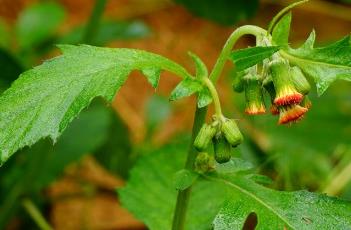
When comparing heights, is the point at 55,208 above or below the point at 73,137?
below

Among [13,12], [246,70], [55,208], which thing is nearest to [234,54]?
[246,70]

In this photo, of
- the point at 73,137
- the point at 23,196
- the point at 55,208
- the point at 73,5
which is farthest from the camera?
the point at 73,5

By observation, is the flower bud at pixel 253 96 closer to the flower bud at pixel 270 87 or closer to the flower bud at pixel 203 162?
the flower bud at pixel 270 87

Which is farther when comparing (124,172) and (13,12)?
(13,12)

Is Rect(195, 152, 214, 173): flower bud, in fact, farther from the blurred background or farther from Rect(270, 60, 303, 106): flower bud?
the blurred background

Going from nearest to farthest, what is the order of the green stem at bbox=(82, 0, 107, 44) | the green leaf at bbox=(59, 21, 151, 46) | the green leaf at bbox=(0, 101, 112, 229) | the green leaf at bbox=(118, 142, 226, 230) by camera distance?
the green leaf at bbox=(118, 142, 226, 230) → the green stem at bbox=(82, 0, 107, 44) → the green leaf at bbox=(0, 101, 112, 229) → the green leaf at bbox=(59, 21, 151, 46)

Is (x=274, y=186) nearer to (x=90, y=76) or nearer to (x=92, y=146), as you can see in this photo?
(x=92, y=146)

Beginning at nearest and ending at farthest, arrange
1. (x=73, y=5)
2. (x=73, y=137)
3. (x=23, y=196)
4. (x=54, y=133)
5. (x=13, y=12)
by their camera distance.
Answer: (x=54, y=133)
(x=23, y=196)
(x=73, y=137)
(x=13, y=12)
(x=73, y=5)

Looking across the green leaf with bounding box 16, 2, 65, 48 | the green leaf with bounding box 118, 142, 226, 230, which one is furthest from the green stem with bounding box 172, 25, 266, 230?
the green leaf with bounding box 16, 2, 65, 48

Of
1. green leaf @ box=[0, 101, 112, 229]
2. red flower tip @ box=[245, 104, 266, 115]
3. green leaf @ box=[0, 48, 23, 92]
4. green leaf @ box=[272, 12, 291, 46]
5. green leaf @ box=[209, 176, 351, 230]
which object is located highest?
green leaf @ box=[272, 12, 291, 46]
